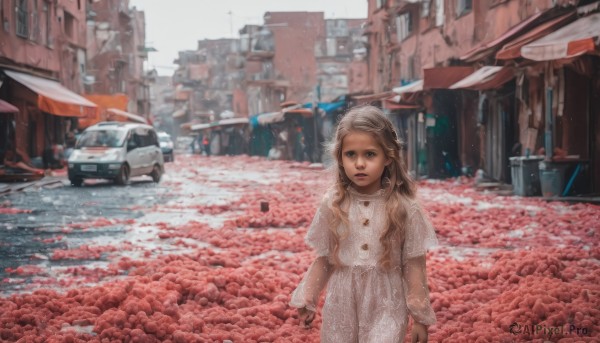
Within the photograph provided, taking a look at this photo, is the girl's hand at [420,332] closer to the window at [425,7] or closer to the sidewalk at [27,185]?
the sidewalk at [27,185]

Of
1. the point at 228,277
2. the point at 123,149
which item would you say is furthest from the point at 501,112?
the point at 228,277

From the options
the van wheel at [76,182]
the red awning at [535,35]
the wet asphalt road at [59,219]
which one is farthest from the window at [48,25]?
the red awning at [535,35]

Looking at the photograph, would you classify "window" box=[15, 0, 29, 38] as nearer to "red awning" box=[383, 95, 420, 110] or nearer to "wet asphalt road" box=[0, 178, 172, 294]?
"wet asphalt road" box=[0, 178, 172, 294]

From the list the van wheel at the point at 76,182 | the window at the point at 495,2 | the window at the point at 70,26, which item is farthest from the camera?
the window at the point at 70,26

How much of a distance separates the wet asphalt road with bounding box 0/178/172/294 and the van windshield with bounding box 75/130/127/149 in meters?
1.27

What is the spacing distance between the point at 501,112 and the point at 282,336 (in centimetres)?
1672

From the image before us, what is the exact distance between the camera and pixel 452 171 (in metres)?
24.0

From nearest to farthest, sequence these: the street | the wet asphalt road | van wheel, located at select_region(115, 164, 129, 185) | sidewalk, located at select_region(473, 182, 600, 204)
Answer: the street < the wet asphalt road < sidewalk, located at select_region(473, 182, 600, 204) < van wheel, located at select_region(115, 164, 129, 185)

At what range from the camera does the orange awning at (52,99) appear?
2597cm

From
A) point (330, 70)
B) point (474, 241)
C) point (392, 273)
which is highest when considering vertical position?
point (330, 70)

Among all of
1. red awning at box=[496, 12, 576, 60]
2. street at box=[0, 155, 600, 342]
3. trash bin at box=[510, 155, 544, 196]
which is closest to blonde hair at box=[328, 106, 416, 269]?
street at box=[0, 155, 600, 342]

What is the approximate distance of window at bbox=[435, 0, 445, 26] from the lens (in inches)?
1065

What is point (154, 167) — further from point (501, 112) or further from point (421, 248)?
point (421, 248)

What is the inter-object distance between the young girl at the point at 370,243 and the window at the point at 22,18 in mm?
25805
